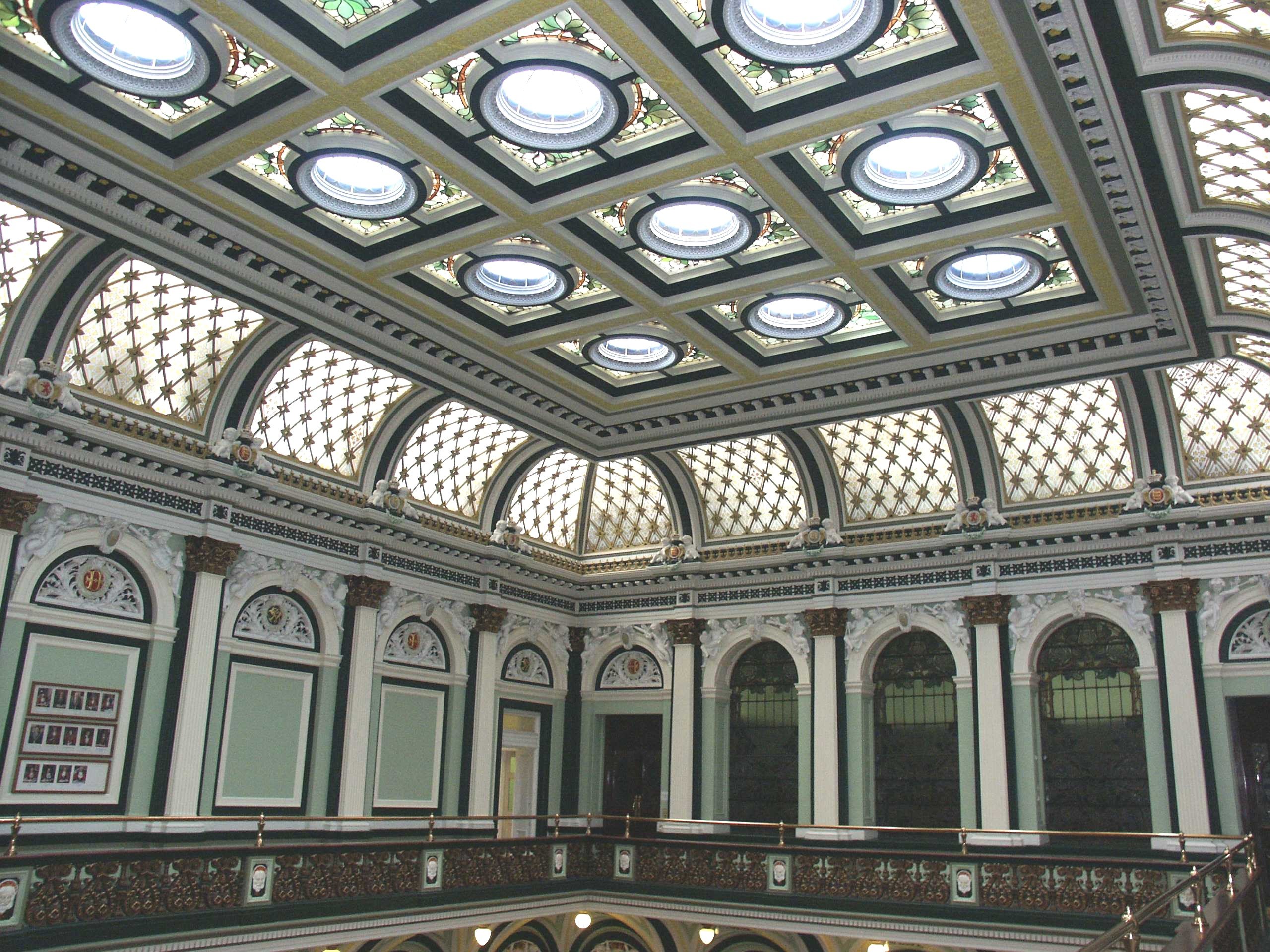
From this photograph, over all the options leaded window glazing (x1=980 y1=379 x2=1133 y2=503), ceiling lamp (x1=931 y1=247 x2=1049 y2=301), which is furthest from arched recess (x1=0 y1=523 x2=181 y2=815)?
leaded window glazing (x1=980 y1=379 x2=1133 y2=503)

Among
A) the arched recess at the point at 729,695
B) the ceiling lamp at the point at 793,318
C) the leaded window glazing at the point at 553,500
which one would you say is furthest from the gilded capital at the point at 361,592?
the ceiling lamp at the point at 793,318

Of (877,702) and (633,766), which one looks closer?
(877,702)

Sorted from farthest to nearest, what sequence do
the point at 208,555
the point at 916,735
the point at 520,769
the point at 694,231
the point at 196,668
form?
1. the point at 520,769
2. the point at 916,735
3. the point at 208,555
4. the point at 196,668
5. the point at 694,231

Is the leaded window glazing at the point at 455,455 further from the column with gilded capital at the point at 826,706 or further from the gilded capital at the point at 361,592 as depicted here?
the column with gilded capital at the point at 826,706

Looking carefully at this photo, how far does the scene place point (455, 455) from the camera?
2195 cm

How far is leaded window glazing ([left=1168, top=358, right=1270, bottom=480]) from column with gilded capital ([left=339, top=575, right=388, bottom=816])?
14476mm

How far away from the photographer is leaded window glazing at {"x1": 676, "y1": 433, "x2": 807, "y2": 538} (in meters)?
22.5

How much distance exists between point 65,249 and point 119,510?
3.90 meters

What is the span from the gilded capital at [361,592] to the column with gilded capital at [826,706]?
8.56 meters

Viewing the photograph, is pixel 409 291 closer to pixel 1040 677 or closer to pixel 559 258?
pixel 559 258

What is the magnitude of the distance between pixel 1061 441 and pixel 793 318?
6260 millimetres

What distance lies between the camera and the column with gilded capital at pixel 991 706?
18.7 m

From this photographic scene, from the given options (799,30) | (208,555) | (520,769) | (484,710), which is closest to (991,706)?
(484,710)

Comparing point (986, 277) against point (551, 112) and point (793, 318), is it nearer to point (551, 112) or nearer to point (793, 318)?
point (793, 318)
